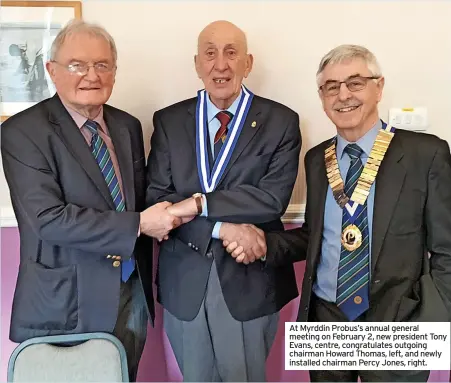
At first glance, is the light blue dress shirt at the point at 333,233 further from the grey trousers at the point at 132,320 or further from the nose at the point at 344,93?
the grey trousers at the point at 132,320

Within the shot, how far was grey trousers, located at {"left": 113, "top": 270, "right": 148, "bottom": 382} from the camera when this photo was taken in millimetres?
1753

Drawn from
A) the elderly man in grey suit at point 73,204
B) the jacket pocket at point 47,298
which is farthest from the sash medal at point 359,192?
the jacket pocket at point 47,298

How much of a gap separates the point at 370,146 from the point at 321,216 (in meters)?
0.26

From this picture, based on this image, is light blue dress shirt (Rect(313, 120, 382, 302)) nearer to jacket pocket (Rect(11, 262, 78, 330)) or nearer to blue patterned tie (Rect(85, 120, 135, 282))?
blue patterned tie (Rect(85, 120, 135, 282))

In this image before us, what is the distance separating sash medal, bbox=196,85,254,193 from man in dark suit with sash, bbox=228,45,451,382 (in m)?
0.29

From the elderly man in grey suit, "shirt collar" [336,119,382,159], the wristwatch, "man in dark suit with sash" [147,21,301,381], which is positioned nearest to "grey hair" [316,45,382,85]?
"shirt collar" [336,119,382,159]

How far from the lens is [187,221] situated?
1.69m

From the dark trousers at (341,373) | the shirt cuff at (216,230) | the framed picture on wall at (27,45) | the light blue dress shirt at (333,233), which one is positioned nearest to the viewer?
the dark trousers at (341,373)

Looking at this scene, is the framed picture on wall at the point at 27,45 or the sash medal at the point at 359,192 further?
the framed picture on wall at the point at 27,45

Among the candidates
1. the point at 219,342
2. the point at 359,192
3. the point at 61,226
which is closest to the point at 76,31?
the point at 61,226

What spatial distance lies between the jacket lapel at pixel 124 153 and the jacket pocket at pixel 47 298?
287 millimetres

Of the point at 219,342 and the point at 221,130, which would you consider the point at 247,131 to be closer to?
the point at 221,130

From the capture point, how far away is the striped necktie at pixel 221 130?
68.4 inches

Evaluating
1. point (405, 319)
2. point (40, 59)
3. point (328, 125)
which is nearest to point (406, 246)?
point (405, 319)
